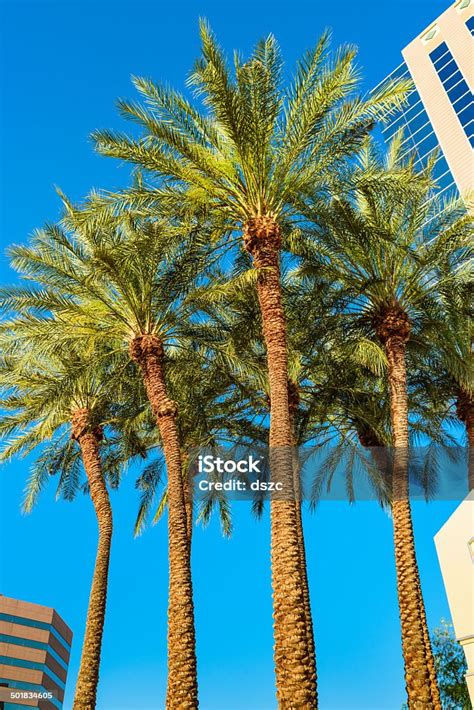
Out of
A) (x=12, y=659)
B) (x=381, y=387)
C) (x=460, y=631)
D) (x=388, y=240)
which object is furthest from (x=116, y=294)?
(x=12, y=659)

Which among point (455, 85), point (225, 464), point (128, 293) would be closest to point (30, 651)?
point (225, 464)

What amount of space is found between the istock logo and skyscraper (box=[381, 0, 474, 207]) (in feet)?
69.4

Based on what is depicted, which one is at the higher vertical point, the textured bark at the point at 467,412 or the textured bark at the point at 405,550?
the textured bark at the point at 467,412

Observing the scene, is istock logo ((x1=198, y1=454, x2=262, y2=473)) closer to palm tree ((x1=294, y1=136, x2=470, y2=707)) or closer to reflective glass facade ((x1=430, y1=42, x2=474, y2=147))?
palm tree ((x1=294, y1=136, x2=470, y2=707))

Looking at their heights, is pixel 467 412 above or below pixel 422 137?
below

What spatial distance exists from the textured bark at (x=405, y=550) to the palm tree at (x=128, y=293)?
4.53 meters

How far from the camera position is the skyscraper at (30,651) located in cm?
7862

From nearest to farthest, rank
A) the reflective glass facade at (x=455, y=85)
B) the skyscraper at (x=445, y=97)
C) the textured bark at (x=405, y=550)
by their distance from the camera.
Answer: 1. the textured bark at (x=405, y=550)
2. the skyscraper at (x=445, y=97)
3. the reflective glass facade at (x=455, y=85)

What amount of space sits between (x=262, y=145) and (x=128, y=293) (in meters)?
4.74

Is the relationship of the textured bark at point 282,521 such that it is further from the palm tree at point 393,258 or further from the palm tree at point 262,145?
the palm tree at point 393,258

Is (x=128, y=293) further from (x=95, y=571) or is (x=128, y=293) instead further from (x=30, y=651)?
(x=30, y=651)
